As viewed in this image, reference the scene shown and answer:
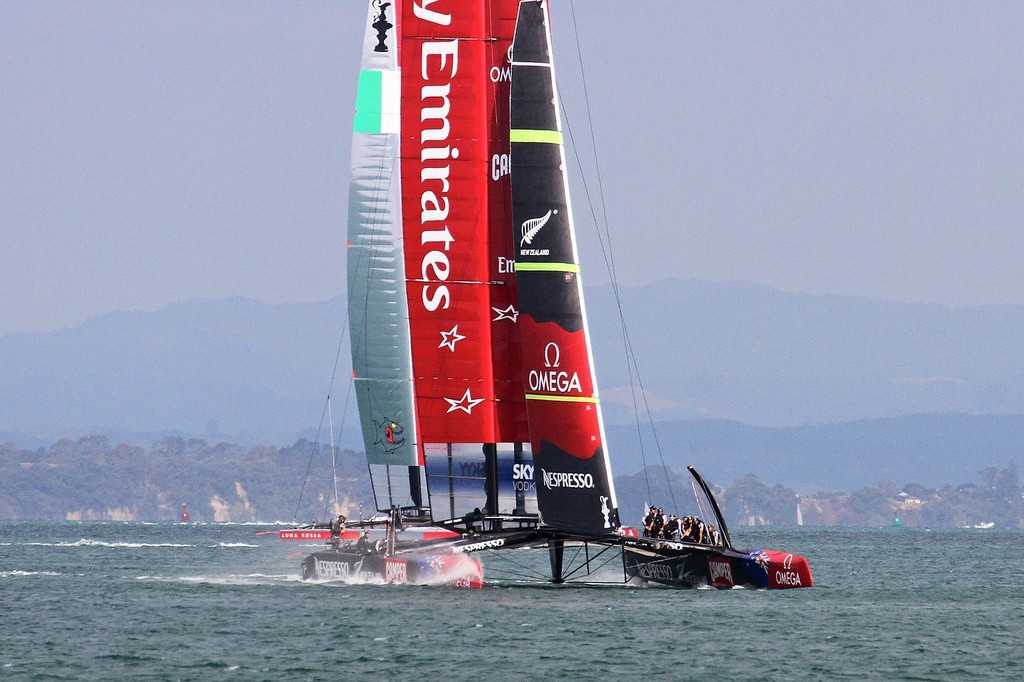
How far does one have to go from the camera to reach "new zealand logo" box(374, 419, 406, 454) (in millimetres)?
57438

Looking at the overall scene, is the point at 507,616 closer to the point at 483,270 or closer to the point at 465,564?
the point at 465,564

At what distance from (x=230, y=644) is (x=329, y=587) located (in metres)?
14.2

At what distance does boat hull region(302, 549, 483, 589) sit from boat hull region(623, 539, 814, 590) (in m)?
4.15

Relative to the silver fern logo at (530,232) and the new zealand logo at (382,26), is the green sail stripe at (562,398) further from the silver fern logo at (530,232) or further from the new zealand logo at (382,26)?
the new zealand logo at (382,26)

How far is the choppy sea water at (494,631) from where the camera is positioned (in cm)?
3478

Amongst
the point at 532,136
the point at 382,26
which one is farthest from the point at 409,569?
the point at 382,26

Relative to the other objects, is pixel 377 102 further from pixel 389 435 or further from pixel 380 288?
pixel 389 435

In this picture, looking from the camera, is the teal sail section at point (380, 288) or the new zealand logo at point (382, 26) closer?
the teal sail section at point (380, 288)

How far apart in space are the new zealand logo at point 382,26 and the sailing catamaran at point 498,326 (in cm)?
1042

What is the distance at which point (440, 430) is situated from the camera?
160 ft

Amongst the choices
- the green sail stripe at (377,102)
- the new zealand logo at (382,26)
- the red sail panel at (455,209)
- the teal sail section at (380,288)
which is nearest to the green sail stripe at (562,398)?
the red sail panel at (455,209)

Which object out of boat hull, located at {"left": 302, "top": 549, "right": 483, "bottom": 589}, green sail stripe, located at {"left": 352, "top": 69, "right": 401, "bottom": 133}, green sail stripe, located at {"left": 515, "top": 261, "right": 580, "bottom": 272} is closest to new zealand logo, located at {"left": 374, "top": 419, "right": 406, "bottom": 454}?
boat hull, located at {"left": 302, "top": 549, "right": 483, "bottom": 589}

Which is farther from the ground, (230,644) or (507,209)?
(507,209)

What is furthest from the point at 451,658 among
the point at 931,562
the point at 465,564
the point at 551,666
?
the point at 931,562
